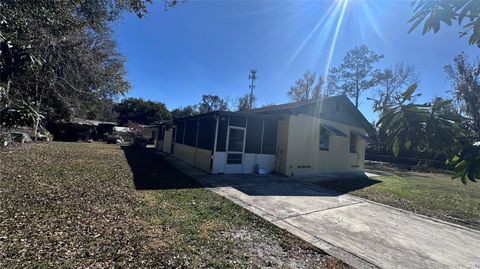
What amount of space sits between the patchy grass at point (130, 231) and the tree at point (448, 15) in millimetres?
3490

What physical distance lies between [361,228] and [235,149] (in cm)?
710

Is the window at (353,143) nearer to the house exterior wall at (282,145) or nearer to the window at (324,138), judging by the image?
the window at (324,138)

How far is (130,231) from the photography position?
4.48 metres

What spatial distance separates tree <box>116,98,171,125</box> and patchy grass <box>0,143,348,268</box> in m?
52.9

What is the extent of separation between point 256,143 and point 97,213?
8.23m

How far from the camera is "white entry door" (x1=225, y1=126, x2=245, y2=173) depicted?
38.7ft

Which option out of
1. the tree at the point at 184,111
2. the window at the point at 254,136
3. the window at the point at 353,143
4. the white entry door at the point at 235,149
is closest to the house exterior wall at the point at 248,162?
the white entry door at the point at 235,149

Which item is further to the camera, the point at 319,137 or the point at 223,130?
the point at 319,137

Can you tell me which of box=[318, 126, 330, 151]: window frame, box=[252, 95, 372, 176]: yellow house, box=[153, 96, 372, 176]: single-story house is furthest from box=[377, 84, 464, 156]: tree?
box=[318, 126, 330, 151]: window frame

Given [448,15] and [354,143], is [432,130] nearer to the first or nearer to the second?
Answer: [448,15]

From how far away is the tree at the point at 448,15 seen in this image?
131 centimetres

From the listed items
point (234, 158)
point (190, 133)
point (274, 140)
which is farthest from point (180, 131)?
point (274, 140)

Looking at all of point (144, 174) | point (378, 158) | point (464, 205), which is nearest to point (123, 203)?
point (144, 174)

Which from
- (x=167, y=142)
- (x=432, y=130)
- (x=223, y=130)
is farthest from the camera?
(x=167, y=142)
